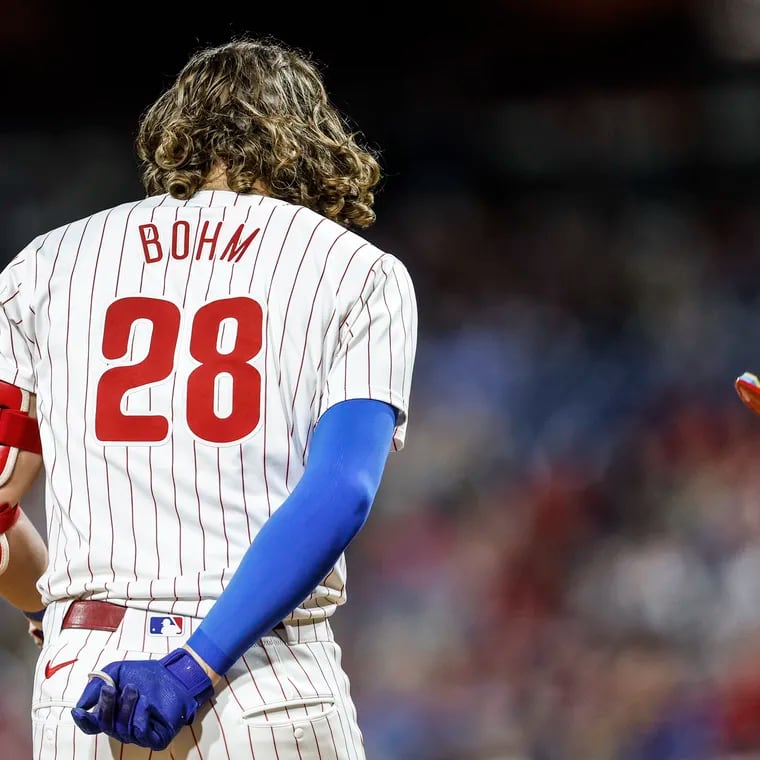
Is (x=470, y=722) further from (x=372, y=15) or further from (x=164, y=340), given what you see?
(x=164, y=340)

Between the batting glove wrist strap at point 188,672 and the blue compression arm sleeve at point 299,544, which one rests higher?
the blue compression arm sleeve at point 299,544

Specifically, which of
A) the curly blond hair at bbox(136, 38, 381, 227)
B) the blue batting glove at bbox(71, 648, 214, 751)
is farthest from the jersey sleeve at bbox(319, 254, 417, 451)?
the blue batting glove at bbox(71, 648, 214, 751)

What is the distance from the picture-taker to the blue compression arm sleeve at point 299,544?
39.3 inches

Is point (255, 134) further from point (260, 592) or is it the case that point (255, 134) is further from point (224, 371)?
point (260, 592)

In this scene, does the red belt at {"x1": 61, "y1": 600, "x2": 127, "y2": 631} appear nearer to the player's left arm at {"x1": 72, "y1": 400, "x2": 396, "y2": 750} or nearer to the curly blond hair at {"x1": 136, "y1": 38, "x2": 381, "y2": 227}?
the player's left arm at {"x1": 72, "y1": 400, "x2": 396, "y2": 750}

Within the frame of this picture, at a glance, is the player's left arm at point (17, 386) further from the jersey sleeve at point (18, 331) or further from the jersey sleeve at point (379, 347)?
the jersey sleeve at point (379, 347)

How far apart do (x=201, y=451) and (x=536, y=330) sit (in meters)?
3.34

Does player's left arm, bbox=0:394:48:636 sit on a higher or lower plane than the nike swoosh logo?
higher

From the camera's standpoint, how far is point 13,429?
3.90ft

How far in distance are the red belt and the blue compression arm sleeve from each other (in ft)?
0.33

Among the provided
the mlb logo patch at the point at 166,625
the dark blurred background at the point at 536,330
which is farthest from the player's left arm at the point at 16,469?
the dark blurred background at the point at 536,330

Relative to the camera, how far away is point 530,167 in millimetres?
4402

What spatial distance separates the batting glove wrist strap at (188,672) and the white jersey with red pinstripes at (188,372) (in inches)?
2.5

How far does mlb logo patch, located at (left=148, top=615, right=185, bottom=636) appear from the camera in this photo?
104 centimetres
